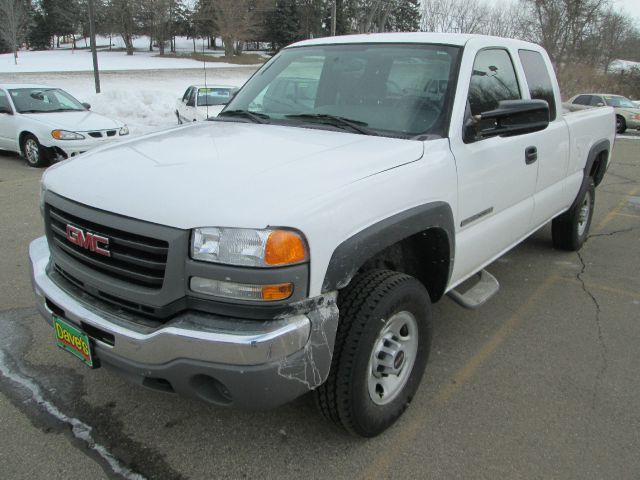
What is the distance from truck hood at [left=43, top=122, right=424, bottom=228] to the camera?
2.07 meters

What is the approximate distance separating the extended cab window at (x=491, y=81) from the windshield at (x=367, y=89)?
0.21m

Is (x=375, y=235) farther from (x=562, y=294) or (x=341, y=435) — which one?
(x=562, y=294)

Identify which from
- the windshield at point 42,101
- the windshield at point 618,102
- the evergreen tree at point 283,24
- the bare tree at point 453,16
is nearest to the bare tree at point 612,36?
the bare tree at point 453,16

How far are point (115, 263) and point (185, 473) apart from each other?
995mm

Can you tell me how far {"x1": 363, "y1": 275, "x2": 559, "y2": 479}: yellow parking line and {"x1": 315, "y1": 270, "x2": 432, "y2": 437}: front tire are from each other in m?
0.10

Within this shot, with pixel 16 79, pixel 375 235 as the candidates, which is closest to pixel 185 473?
pixel 375 235

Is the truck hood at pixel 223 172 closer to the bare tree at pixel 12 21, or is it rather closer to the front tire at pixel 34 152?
the front tire at pixel 34 152

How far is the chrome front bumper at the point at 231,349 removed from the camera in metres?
2.00

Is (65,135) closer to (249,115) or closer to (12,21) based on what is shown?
(249,115)

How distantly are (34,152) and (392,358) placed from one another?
9656 mm

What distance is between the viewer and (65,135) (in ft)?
32.1

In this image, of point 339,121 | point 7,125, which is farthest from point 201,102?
point 339,121

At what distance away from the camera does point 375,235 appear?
7.59 feet

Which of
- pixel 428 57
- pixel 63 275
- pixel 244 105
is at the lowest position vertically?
pixel 63 275
